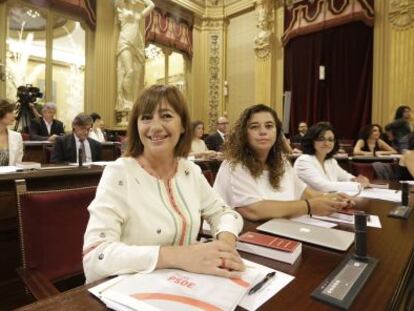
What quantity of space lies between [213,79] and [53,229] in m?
7.80

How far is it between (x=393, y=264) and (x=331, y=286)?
0.27 meters

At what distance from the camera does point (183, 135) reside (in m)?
1.28

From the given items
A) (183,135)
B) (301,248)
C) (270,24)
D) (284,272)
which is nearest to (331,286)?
(284,272)

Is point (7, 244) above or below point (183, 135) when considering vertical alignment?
below

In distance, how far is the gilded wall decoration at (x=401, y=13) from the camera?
5656 mm

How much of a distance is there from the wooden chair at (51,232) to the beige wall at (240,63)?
7170 mm

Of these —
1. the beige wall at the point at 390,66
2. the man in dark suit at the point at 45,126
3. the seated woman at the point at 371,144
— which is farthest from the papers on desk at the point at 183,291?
the beige wall at the point at 390,66

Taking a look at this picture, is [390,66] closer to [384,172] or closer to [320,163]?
[384,172]

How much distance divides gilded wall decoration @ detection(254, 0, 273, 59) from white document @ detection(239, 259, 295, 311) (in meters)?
7.31

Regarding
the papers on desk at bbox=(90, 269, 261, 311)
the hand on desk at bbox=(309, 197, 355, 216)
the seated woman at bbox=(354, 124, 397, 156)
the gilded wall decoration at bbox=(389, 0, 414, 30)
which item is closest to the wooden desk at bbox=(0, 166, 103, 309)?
the papers on desk at bbox=(90, 269, 261, 311)

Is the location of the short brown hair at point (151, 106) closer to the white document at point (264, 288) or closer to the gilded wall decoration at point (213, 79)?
the white document at point (264, 288)

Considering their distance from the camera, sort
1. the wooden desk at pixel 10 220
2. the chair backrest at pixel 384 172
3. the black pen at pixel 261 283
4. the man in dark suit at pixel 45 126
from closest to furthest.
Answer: the black pen at pixel 261 283 < the wooden desk at pixel 10 220 < the chair backrest at pixel 384 172 < the man in dark suit at pixel 45 126

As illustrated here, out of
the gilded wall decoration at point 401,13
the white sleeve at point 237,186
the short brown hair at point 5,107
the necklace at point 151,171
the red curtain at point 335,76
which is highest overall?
the gilded wall decoration at point 401,13

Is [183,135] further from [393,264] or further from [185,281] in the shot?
[393,264]
